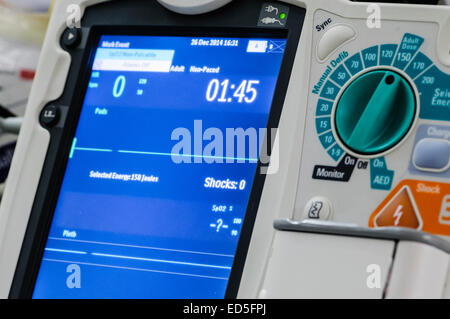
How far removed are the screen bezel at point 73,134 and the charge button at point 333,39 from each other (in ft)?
0.16

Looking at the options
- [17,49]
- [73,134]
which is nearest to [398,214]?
[73,134]

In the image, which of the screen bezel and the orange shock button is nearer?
the orange shock button

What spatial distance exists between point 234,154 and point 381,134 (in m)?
0.22

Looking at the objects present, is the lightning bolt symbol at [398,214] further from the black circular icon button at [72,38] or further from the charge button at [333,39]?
the black circular icon button at [72,38]

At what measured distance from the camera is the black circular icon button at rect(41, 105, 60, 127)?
1.18 metres

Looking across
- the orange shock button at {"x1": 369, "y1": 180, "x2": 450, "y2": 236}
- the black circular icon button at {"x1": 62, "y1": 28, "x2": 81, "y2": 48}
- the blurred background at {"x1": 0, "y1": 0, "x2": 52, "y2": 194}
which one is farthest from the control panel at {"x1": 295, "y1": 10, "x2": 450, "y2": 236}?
the blurred background at {"x1": 0, "y1": 0, "x2": 52, "y2": 194}

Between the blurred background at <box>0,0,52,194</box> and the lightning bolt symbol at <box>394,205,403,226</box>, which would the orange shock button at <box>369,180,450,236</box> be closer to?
the lightning bolt symbol at <box>394,205,403,226</box>

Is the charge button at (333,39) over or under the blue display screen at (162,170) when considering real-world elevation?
over

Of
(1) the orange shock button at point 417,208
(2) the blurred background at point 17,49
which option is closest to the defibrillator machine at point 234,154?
(1) the orange shock button at point 417,208

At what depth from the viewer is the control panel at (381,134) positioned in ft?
3.03

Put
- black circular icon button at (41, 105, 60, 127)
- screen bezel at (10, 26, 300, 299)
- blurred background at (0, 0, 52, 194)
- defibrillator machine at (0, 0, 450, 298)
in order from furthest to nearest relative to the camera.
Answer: blurred background at (0, 0, 52, 194) → black circular icon button at (41, 105, 60, 127) → screen bezel at (10, 26, 300, 299) → defibrillator machine at (0, 0, 450, 298)

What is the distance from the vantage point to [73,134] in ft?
3.88
